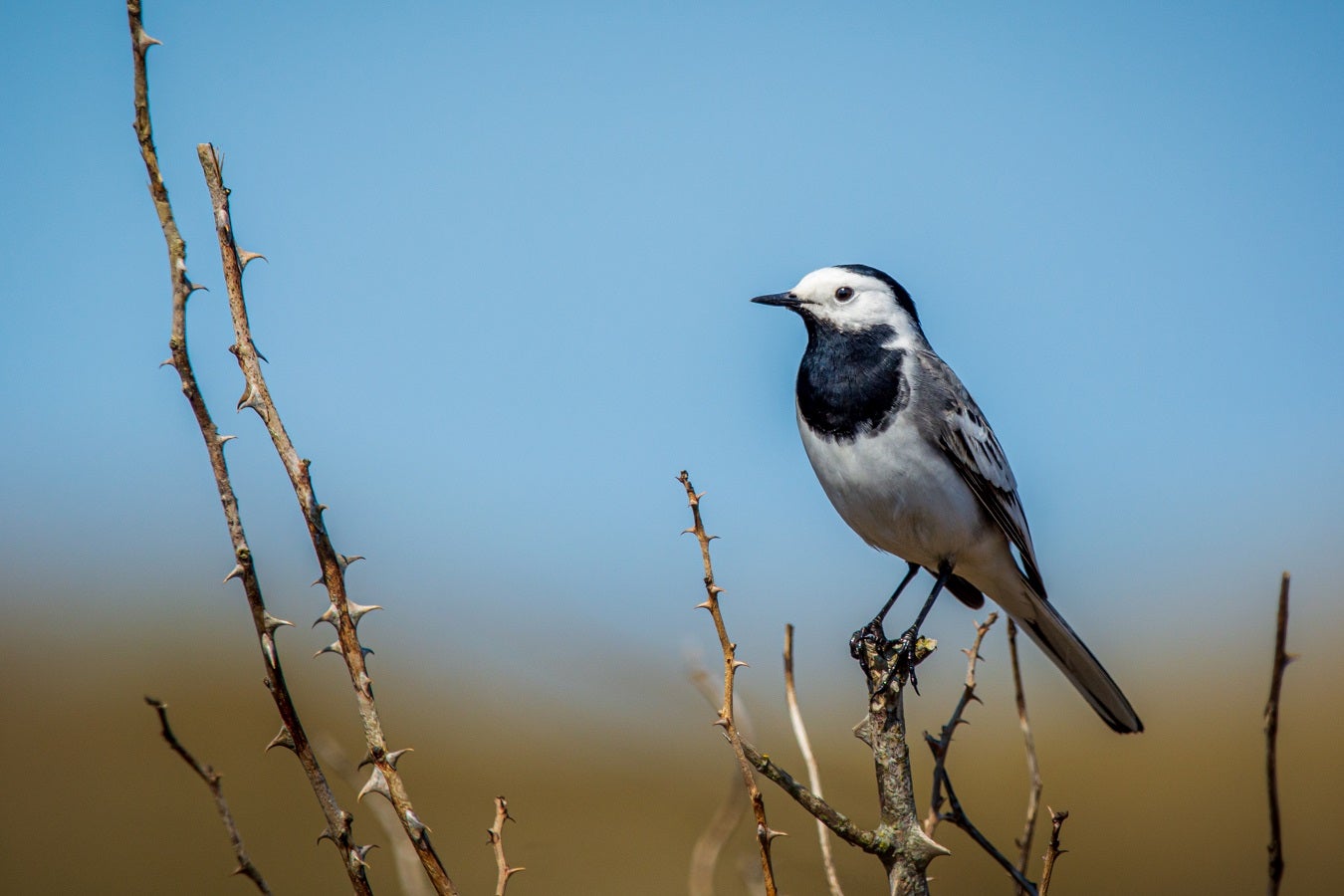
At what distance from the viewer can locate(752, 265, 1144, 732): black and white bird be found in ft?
16.4

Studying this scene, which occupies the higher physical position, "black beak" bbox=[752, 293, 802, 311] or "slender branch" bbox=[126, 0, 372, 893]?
"black beak" bbox=[752, 293, 802, 311]

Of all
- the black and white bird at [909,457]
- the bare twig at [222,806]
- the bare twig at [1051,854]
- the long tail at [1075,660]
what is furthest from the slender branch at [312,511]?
the long tail at [1075,660]

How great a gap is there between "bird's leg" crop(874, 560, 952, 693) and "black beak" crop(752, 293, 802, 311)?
148 cm

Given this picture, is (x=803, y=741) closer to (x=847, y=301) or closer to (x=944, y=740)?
(x=944, y=740)

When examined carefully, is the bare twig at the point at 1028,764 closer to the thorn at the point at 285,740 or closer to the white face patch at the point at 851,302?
the thorn at the point at 285,740

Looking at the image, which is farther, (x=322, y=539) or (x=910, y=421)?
(x=910, y=421)

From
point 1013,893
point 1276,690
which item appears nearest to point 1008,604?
point 1013,893

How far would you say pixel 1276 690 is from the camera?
2.22 metres

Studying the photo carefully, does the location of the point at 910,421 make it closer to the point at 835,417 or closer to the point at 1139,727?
the point at 835,417

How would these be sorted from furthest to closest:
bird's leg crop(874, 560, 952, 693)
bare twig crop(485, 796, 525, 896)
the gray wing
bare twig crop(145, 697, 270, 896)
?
the gray wing < bird's leg crop(874, 560, 952, 693) < bare twig crop(485, 796, 525, 896) < bare twig crop(145, 697, 270, 896)

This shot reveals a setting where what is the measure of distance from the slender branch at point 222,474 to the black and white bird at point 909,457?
300cm

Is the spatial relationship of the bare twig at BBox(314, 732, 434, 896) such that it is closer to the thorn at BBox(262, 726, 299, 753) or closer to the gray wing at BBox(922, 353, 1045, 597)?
the thorn at BBox(262, 726, 299, 753)

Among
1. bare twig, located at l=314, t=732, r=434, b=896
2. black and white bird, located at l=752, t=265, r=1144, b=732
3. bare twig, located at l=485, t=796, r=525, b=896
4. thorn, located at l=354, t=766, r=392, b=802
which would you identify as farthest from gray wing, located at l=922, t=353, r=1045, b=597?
thorn, located at l=354, t=766, r=392, b=802

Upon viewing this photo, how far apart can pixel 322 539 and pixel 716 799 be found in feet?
23.7
